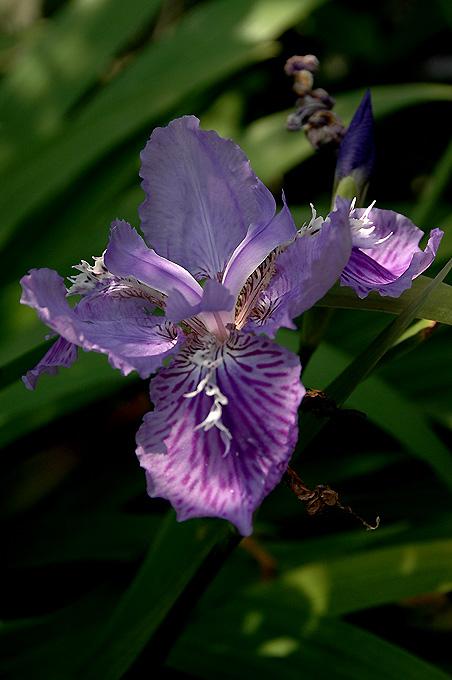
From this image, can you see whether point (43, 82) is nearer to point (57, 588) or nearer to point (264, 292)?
point (264, 292)

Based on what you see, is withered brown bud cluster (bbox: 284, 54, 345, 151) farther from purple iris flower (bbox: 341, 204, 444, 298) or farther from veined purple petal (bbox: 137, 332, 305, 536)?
veined purple petal (bbox: 137, 332, 305, 536)

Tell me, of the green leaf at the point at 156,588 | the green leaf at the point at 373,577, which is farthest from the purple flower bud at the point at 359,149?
the green leaf at the point at 373,577

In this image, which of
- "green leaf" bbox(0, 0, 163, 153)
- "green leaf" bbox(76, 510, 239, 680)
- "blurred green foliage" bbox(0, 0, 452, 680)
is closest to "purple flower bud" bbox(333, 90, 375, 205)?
"blurred green foliage" bbox(0, 0, 452, 680)

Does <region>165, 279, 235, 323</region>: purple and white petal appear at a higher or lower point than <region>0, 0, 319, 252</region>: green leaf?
lower

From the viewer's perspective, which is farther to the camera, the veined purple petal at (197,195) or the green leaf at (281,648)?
the green leaf at (281,648)

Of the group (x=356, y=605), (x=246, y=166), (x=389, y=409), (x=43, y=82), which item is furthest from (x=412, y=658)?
(x=43, y=82)

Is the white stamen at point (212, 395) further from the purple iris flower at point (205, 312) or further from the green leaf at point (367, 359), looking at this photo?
the green leaf at point (367, 359)
